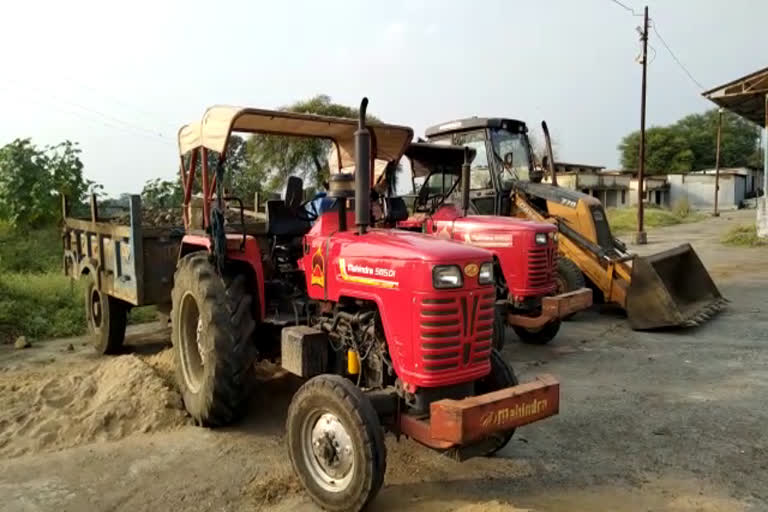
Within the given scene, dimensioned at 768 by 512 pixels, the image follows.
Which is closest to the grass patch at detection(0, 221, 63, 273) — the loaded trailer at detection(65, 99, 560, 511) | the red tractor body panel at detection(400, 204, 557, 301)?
the loaded trailer at detection(65, 99, 560, 511)

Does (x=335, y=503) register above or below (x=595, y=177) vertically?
below

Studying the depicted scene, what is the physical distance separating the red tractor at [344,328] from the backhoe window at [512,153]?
3.94m

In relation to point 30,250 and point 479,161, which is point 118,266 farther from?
point 30,250

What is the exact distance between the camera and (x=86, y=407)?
16.6ft

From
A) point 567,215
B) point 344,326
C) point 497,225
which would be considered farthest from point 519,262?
point 344,326

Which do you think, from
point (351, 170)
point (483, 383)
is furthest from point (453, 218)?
point (483, 383)

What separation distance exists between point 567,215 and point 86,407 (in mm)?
6598

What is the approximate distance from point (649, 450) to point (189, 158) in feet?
14.2

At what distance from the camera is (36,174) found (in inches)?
506

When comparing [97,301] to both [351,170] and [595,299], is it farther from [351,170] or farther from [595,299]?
[595,299]

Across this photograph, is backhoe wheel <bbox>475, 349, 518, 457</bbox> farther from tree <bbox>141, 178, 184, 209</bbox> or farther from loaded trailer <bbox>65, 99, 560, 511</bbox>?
tree <bbox>141, 178, 184, 209</bbox>

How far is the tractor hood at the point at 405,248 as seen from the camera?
136 inches

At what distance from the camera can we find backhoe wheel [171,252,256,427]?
440 centimetres

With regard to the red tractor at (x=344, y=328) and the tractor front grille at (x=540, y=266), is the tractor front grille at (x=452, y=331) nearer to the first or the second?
the red tractor at (x=344, y=328)
